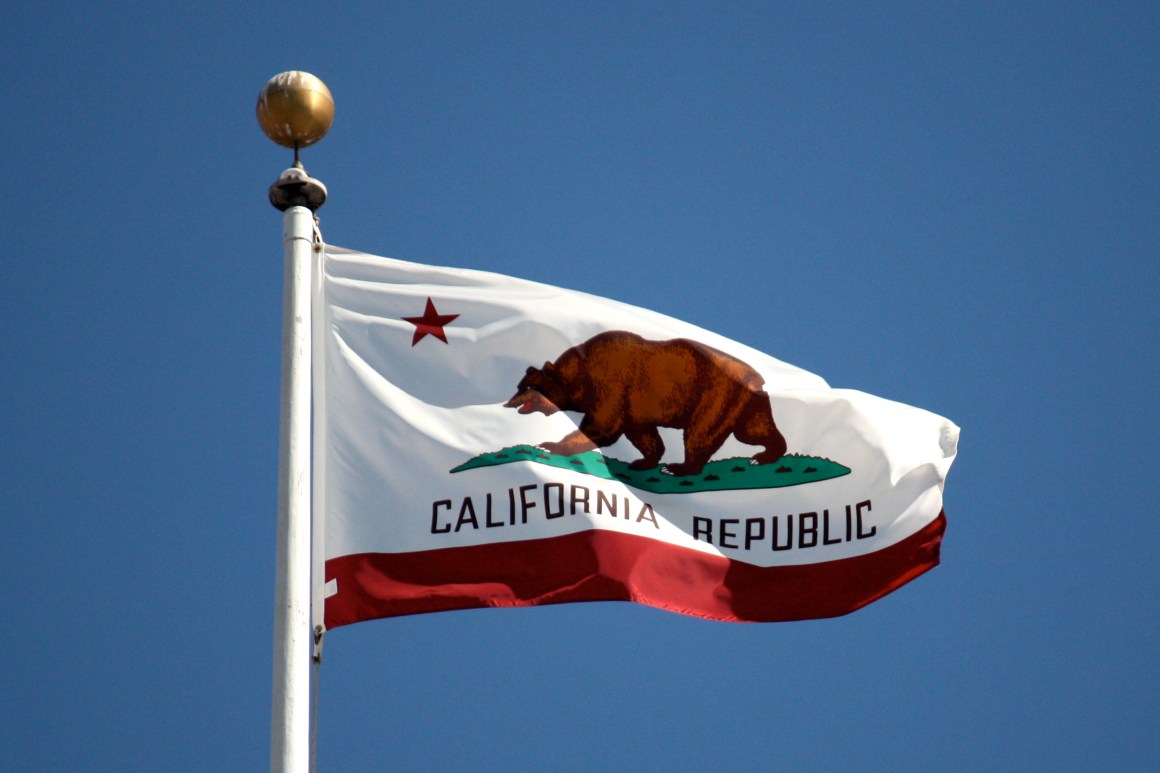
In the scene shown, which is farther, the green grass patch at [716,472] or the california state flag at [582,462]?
the green grass patch at [716,472]

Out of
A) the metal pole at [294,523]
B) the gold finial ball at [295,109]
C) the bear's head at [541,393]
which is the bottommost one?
the metal pole at [294,523]

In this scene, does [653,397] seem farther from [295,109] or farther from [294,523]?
[294,523]

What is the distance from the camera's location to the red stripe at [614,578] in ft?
36.9

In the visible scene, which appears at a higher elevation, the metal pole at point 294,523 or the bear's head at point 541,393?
the bear's head at point 541,393

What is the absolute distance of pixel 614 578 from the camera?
11648 mm

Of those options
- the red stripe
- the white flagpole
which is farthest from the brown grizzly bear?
the white flagpole

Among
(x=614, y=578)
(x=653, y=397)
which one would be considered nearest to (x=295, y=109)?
(x=653, y=397)

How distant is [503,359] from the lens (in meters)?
12.4

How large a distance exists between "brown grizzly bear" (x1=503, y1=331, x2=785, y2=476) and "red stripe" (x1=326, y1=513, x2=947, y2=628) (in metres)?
0.73

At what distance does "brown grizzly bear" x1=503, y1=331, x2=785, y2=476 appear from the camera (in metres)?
12.4

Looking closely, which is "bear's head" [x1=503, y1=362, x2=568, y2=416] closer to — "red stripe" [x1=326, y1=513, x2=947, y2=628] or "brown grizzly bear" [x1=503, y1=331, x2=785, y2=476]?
"brown grizzly bear" [x1=503, y1=331, x2=785, y2=476]

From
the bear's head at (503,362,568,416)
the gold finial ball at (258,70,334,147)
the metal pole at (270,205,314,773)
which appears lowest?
the metal pole at (270,205,314,773)

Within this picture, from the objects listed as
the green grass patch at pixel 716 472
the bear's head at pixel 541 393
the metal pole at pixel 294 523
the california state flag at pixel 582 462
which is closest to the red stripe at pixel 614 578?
the california state flag at pixel 582 462

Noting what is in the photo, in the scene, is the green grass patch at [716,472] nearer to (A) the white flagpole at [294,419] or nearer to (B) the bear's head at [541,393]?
(B) the bear's head at [541,393]
